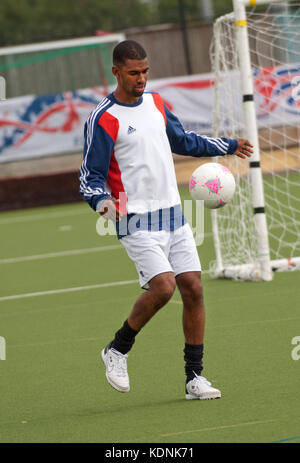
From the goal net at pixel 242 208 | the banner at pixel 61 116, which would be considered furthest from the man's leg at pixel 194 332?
the banner at pixel 61 116

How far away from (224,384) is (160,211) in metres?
1.15

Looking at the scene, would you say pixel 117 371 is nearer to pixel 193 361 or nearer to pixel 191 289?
pixel 193 361

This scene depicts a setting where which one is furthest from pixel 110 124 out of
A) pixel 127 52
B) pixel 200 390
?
pixel 200 390

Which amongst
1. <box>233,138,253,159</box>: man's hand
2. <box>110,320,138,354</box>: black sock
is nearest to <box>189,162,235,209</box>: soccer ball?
<box>233,138,253,159</box>: man's hand

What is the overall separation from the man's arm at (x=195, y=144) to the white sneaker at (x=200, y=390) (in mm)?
1358

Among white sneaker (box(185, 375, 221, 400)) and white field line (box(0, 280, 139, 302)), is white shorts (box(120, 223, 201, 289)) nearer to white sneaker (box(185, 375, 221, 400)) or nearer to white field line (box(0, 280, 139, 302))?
white sneaker (box(185, 375, 221, 400))

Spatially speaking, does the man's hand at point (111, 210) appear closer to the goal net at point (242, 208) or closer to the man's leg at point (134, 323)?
the man's leg at point (134, 323)

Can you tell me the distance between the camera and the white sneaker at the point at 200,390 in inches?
214

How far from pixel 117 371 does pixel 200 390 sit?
1.67 feet

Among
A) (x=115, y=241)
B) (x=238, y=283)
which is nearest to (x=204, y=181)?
(x=238, y=283)

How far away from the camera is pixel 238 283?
30.9 ft

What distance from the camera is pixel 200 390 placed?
5.44 metres

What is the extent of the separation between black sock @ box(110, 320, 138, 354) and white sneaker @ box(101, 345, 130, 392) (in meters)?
0.03
